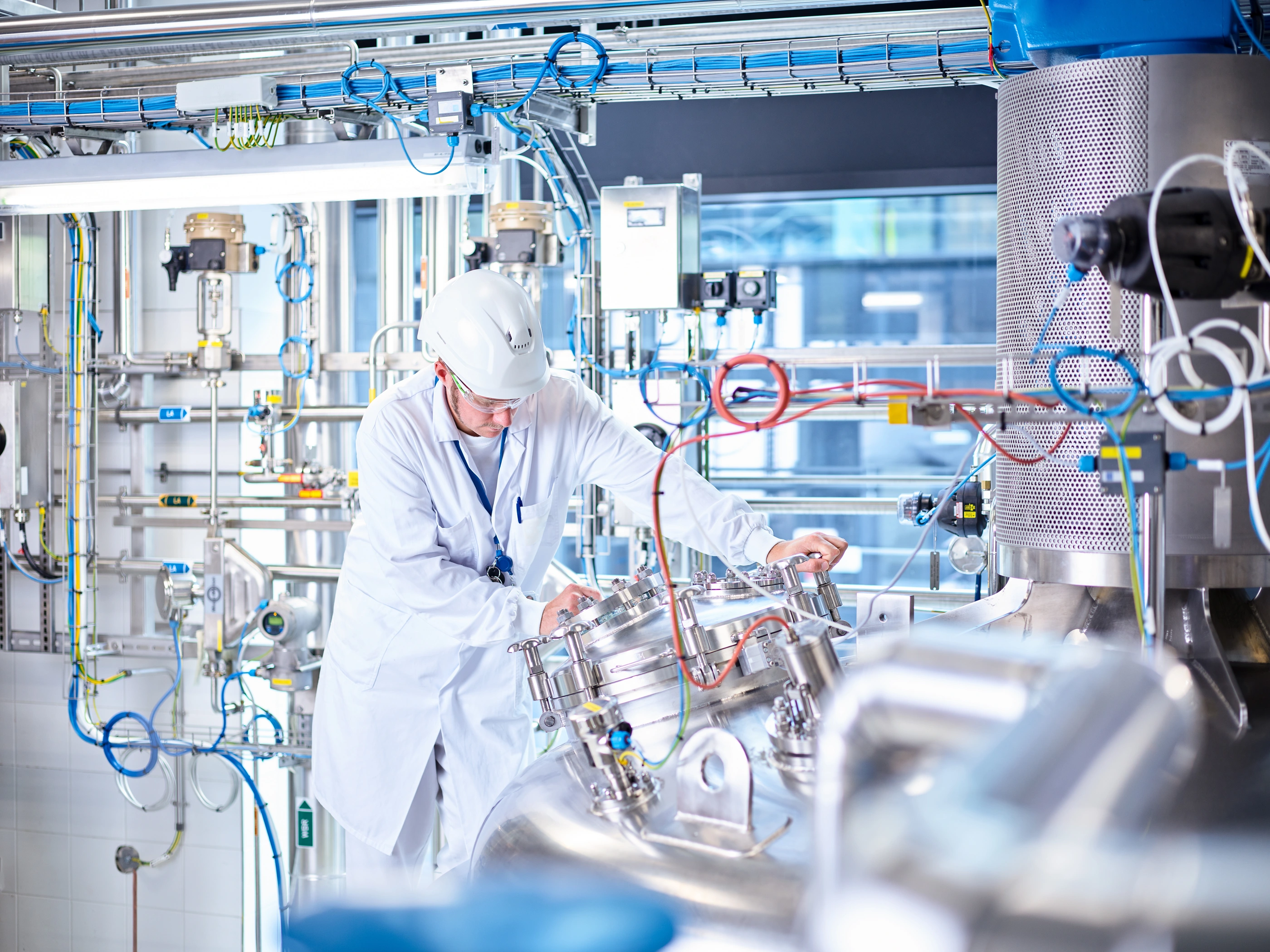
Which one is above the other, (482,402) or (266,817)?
(482,402)

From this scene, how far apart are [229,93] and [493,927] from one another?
2.28 meters

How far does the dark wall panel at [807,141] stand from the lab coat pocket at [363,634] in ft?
6.82

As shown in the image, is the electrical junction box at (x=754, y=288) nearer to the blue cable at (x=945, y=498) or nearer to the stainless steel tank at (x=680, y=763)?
the blue cable at (x=945, y=498)

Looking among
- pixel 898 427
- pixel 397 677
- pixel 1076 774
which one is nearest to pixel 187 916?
pixel 397 677

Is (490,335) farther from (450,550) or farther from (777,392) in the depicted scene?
(777,392)

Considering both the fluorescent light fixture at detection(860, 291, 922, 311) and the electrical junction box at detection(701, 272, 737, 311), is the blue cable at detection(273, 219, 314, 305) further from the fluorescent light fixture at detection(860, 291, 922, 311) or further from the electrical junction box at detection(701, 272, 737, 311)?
the fluorescent light fixture at detection(860, 291, 922, 311)

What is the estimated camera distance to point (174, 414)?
351 centimetres

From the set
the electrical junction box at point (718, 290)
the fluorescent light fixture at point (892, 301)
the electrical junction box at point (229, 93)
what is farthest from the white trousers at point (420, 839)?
the fluorescent light fixture at point (892, 301)

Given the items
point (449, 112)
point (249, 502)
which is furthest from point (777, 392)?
point (249, 502)

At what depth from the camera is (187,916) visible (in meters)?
3.68

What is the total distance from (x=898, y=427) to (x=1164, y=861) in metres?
4.02

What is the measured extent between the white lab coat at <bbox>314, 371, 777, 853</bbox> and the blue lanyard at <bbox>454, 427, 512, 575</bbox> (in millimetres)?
10

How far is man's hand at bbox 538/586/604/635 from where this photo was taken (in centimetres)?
177

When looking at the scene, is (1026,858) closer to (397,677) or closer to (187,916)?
(397,677)
